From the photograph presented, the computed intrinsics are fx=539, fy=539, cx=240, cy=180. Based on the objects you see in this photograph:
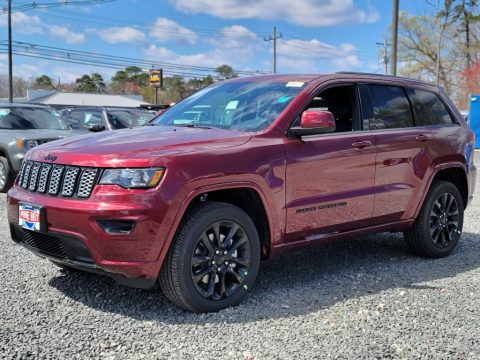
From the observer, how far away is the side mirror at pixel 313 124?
4.21m

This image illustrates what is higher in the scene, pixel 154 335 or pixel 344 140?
pixel 344 140

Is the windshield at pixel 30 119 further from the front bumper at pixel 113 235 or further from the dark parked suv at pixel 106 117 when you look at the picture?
the front bumper at pixel 113 235

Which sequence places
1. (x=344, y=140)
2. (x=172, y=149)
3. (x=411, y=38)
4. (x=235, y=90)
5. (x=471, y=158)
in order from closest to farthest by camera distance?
1. (x=172, y=149)
2. (x=344, y=140)
3. (x=235, y=90)
4. (x=471, y=158)
5. (x=411, y=38)

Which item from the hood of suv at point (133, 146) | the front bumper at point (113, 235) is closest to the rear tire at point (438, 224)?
the hood of suv at point (133, 146)

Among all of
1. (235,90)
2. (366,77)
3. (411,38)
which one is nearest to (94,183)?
(235,90)

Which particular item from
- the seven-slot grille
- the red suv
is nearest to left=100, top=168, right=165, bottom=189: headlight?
the red suv

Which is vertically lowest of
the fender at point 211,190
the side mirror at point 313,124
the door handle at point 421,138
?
the fender at point 211,190

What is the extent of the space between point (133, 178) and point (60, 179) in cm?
60

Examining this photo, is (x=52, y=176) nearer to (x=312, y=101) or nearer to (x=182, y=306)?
(x=182, y=306)

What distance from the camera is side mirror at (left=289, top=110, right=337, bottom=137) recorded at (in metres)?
4.21

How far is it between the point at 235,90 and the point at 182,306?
214 centimetres

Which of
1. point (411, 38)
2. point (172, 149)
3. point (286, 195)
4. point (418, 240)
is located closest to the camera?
point (172, 149)

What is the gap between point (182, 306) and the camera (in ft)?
12.6

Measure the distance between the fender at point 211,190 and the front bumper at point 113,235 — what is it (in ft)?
0.17
